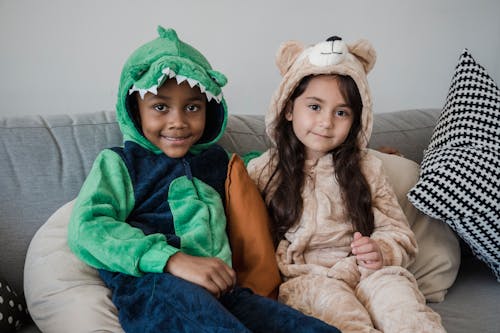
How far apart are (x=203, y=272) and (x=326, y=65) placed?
2.12ft

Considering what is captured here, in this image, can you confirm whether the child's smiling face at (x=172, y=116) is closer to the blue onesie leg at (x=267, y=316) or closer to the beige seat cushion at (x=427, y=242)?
the blue onesie leg at (x=267, y=316)

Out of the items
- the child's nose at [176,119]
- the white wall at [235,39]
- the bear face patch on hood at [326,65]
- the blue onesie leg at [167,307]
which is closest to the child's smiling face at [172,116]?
the child's nose at [176,119]

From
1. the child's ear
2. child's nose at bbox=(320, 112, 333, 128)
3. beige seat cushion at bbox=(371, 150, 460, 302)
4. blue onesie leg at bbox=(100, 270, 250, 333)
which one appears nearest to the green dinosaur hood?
the child's ear

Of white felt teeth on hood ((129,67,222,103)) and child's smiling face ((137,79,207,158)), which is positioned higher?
white felt teeth on hood ((129,67,222,103))

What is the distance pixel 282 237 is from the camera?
1457mm

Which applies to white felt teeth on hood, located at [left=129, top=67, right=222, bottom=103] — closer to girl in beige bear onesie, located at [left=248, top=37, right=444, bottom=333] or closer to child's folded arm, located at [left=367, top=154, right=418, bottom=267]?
girl in beige bear onesie, located at [left=248, top=37, right=444, bottom=333]

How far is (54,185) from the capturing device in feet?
4.56

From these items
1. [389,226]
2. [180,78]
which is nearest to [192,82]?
[180,78]

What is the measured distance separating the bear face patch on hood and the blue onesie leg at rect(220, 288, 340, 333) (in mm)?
→ 560

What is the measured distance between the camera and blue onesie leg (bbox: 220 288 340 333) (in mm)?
1032

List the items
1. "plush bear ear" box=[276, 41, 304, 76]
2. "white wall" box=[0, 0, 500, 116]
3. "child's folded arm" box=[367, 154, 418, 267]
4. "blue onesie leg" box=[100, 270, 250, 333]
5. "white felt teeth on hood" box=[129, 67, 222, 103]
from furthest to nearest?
"white wall" box=[0, 0, 500, 116], "plush bear ear" box=[276, 41, 304, 76], "child's folded arm" box=[367, 154, 418, 267], "white felt teeth on hood" box=[129, 67, 222, 103], "blue onesie leg" box=[100, 270, 250, 333]

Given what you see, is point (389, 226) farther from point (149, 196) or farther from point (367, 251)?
point (149, 196)

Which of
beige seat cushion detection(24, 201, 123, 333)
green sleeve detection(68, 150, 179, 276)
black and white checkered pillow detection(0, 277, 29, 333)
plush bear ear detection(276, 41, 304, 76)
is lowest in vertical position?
black and white checkered pillow detection(0, 277, 29, 333)

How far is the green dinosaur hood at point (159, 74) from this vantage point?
1.26 m
